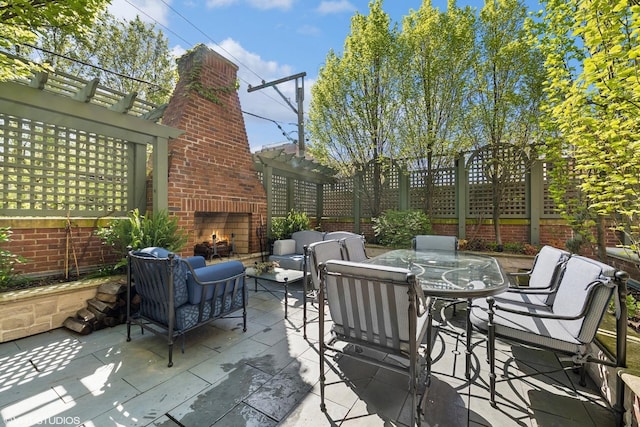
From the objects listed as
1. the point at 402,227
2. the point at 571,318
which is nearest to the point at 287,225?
the point at 402,227

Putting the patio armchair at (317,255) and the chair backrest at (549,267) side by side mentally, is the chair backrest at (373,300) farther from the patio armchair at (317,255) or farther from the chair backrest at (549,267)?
the chair backrest at (549,267)

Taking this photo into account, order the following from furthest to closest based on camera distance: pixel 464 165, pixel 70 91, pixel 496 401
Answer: pixel 464 165
pixel 70 91
pixel 496 401

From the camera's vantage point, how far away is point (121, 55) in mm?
8336

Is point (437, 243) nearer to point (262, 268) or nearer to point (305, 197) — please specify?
point (262, 268)

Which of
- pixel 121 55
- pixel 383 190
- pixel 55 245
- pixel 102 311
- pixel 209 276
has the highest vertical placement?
pixel 121 55

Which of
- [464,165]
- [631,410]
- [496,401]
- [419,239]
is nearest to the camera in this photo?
[631,410]

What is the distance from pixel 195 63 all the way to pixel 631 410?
6668mm

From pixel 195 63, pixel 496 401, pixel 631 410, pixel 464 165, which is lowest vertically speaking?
pixel 496 401

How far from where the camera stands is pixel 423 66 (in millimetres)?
5652

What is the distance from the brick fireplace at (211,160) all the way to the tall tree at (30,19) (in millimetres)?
1900

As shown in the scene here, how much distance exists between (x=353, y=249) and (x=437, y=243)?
149 centimetres

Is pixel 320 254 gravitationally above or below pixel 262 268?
above

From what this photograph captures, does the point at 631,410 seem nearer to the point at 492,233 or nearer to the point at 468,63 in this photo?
the point at 492,233

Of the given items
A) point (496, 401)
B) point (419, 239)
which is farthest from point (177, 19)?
point (496, 401)
